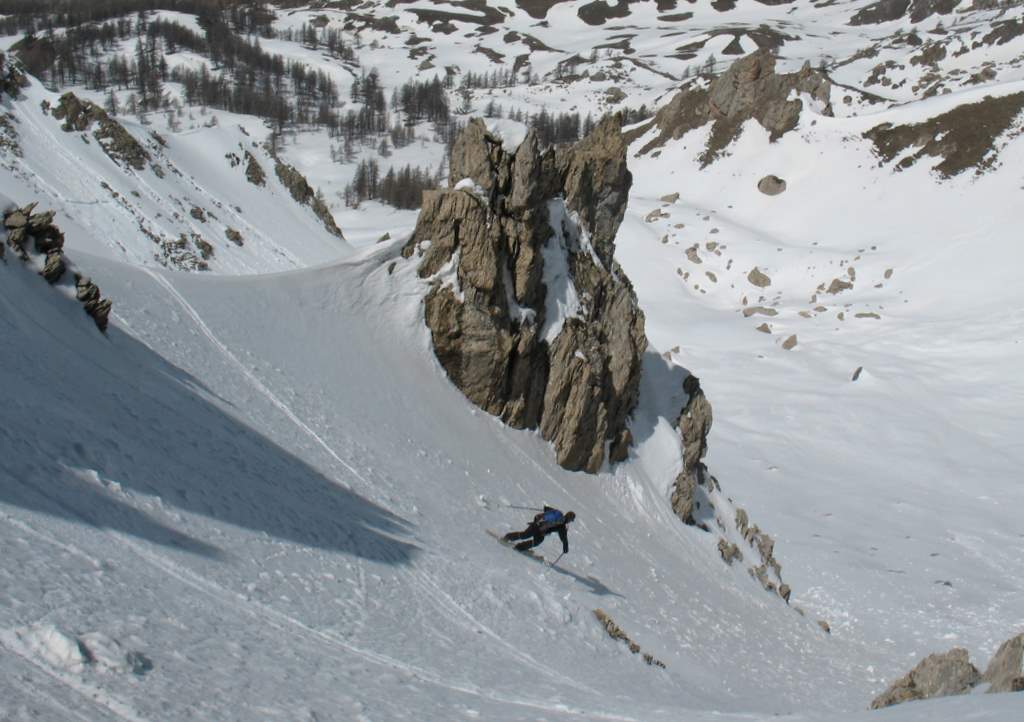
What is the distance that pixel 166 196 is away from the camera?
140ft

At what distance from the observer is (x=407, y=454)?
18.1 metres

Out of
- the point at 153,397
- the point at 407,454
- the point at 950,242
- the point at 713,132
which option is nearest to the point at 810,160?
the point at 713,132

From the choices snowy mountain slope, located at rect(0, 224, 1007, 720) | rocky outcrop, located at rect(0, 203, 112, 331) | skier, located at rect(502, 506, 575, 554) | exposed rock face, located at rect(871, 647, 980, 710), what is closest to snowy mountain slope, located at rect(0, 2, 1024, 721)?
snowy mountain slope, located at rect(0, 224, 1007, 720)

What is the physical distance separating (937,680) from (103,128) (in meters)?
48.1

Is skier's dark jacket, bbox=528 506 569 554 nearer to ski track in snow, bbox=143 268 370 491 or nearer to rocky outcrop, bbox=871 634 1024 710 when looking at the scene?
ski track in snow, bbox=143 268 370 491

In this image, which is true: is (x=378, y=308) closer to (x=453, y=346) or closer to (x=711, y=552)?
(x=453, y=346)

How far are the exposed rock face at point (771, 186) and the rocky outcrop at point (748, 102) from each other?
8142 millimetres

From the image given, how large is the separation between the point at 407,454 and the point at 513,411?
6704 mm

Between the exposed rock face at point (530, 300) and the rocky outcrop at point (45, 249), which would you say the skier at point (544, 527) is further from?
the rocky outcrop at point (45, 249)

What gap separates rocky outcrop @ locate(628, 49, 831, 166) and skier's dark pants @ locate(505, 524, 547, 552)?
74.5 metres

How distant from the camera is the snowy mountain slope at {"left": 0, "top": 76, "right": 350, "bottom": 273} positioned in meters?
36.4

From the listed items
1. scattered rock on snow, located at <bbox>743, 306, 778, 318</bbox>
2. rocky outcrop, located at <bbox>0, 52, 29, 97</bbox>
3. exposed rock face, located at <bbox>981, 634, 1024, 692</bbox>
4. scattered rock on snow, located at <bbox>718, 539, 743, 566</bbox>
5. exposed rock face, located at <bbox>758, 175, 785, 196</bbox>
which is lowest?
scattered rock on snow, located at <bbox>743, 306, 778, 318</bbox>

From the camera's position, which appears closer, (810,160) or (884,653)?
(884,653)

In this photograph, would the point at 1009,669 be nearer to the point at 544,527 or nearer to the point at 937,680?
the point at 937,680
